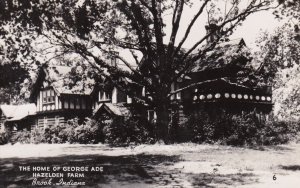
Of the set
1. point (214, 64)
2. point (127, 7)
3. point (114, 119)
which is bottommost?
point (114, 119)

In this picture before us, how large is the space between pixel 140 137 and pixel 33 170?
1834 centimetres

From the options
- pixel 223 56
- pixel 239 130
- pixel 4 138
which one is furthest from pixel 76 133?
pixel 239 130

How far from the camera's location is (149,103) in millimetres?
32781

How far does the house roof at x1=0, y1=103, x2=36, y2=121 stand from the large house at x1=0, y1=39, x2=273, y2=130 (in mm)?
5070

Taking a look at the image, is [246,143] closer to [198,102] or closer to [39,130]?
[198,102]

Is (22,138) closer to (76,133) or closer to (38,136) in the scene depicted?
(38,136)

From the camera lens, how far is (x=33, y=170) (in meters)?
17.0

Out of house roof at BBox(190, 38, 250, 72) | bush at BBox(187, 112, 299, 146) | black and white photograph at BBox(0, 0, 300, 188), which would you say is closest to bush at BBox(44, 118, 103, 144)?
black and white photograph at BBox(0, 0, 300, 188)

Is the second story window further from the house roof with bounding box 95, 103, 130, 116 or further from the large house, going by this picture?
the house roof with bounding box 95, 103, 130, 116

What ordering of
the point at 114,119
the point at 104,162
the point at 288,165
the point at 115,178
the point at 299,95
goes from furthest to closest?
the point at 114,119 → the point at 299,95 → the point at 104,162 → the point at 288,165 → the point at 115,178

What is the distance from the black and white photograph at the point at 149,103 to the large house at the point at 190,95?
0.12 meters

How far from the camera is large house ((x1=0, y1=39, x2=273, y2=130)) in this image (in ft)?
117

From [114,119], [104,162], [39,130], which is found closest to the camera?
[104,162]

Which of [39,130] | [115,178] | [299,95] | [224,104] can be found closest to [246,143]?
[299,95]
